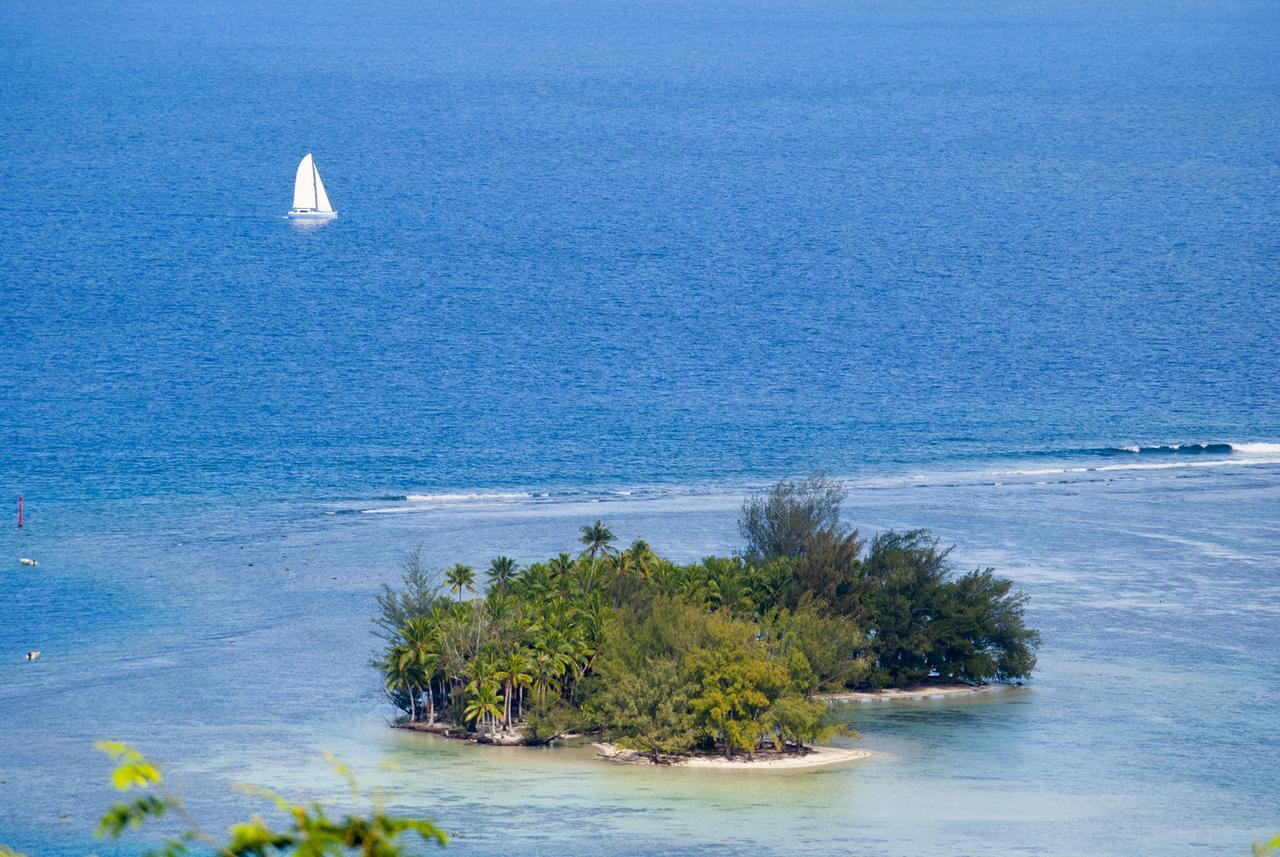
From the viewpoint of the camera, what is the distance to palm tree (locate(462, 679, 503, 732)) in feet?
232

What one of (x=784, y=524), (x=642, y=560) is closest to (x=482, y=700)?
(x=642, y=560)

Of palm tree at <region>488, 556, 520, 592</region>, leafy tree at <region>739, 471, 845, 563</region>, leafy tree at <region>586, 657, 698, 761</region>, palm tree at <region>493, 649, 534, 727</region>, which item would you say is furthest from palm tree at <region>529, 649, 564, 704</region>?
leafy tree at <region>739, 471, 845, 563</region>

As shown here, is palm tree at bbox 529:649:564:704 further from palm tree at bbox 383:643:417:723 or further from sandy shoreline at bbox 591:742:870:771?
palm tree at bbox 383:643:417:723

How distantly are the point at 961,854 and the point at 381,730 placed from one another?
2596cm

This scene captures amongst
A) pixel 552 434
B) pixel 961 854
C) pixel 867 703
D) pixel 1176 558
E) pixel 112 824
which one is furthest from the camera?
pixel 552 434

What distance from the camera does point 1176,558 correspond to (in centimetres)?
11000

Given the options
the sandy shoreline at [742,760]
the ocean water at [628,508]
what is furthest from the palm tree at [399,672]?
the sandy shoreline at [742,760]

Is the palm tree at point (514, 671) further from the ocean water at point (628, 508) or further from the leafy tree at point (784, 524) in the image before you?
the leafy tree at point (784, 524)

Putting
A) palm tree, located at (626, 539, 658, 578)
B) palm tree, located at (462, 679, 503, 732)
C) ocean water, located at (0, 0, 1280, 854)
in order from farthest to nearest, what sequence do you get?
palm tree, located at (626, 539, 658, 578) → palm tree, located at (462, 679, 503, 732) → ocean water, located at (0, 0, 1280, 854)

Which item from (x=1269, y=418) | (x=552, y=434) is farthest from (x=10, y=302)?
(x=1269, y=418)

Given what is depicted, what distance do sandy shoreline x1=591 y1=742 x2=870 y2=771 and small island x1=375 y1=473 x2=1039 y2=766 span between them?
102 millimetres

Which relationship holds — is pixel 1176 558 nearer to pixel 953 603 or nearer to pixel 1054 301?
pixel 953 603

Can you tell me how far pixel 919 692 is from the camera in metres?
82.7

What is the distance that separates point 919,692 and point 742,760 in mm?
15587
